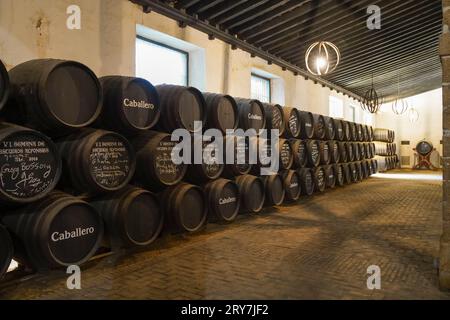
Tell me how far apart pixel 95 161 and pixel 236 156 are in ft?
7.63

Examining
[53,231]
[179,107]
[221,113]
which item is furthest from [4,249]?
[221,113]

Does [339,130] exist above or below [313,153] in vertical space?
above

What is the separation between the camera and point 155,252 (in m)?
3.93

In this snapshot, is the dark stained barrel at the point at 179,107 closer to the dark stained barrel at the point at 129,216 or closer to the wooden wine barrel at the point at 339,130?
the dark stained barrel at the point at 129,216

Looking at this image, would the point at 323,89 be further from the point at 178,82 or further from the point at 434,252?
the point at 434,252

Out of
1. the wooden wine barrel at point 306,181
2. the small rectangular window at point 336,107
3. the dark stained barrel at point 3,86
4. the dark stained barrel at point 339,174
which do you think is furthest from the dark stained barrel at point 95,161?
the small rectangular window at point 336,107

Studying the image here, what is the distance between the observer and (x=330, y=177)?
8758mm

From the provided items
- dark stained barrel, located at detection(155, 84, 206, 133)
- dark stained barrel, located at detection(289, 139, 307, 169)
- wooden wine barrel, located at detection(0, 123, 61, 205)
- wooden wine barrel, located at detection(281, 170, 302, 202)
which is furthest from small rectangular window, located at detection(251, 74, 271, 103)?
wooden wine barrel, located at detection(0, 123, 61, 205)

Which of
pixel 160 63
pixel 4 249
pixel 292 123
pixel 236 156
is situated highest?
pixel 160 63

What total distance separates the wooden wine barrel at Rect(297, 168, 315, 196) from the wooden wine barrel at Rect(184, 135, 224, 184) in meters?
2.73

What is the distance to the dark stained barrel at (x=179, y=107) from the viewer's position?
4.34 metres

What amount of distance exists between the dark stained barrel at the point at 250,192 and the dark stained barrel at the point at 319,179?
2.42m

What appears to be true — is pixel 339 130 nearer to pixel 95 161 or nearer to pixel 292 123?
pixel 292 123
